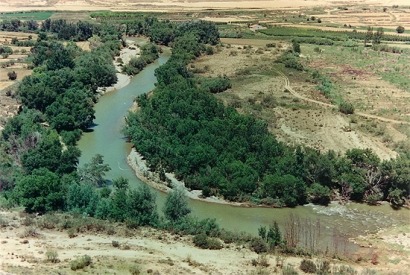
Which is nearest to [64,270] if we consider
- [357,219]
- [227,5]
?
Answer: [357,219]

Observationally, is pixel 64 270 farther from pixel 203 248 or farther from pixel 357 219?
pixel 357 219

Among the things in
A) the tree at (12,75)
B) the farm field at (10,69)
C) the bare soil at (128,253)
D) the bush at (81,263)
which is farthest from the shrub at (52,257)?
the tree at (12,75)

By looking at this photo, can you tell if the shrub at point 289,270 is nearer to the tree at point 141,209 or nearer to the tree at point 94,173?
the tree at point 141,209

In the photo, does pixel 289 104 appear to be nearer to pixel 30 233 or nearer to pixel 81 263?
pixel 30 233

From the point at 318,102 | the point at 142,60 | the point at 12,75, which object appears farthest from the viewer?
the point at 142,60

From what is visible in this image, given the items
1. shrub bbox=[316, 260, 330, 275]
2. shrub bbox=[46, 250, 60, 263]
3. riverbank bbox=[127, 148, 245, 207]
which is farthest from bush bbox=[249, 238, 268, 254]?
shrub bbox=[46, 250, 60, 263]

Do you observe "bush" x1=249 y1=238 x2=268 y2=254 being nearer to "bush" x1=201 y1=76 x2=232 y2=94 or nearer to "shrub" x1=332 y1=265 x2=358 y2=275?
"shrub" x1=332 y1=265 x2=358 y2=275

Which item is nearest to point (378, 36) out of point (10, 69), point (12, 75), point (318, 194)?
point (10, 69)
